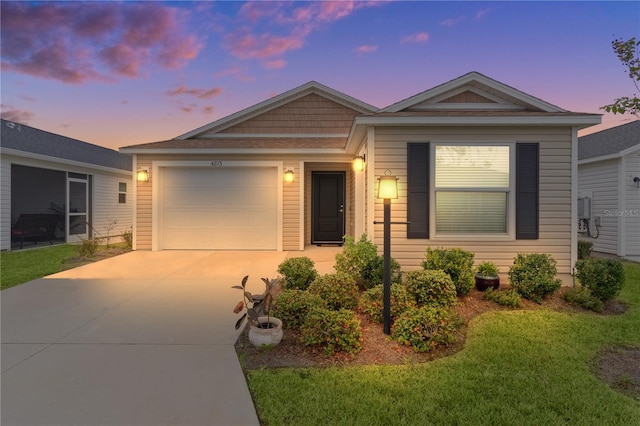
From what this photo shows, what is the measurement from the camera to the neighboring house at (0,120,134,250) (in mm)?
9594

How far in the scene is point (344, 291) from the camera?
12.8ft

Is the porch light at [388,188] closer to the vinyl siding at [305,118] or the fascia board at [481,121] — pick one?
the fascia board at [481,121]

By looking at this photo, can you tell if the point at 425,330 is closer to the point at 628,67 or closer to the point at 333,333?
the point at 333,333

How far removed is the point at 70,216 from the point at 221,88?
24.4 feet

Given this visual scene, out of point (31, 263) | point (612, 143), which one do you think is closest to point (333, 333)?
point (31, 263)

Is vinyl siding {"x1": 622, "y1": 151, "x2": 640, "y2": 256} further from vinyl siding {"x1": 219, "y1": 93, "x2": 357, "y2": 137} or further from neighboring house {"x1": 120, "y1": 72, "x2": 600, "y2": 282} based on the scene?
vinyl siding {"x1": 219, "y1": 93, "x2": 357, "y2": 137}

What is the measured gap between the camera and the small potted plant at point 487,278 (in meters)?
4.79

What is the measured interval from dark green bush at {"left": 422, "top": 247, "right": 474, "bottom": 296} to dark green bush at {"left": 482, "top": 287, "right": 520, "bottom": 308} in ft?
0.98

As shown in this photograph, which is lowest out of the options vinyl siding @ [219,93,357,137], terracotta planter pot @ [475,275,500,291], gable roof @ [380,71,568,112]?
terracotta planter pot @ [475,275,500,291]

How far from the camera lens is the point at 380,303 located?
12.4 ft

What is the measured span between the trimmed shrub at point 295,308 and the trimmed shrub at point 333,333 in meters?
0.35

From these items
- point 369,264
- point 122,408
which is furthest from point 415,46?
point 122,408

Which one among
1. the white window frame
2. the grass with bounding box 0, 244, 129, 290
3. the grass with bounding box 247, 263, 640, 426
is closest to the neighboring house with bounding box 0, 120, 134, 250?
the grass with bounding box 0, 244, 129, 290

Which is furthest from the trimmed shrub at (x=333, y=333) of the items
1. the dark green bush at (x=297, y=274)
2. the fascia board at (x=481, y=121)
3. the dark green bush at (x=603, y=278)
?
the dark green bush at (x=603, y=278)
